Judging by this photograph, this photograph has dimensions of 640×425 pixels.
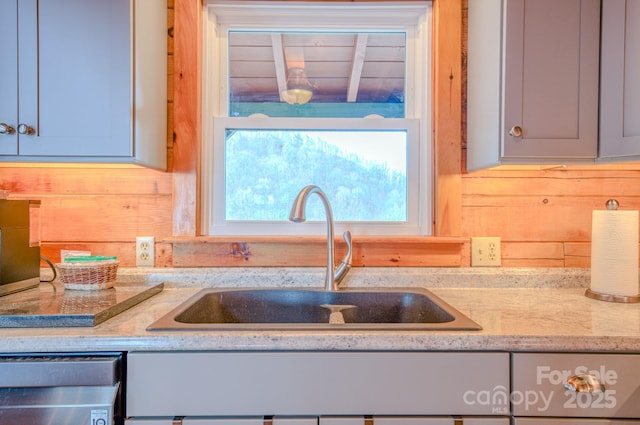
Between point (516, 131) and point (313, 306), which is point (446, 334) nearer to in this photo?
point (313, 306)

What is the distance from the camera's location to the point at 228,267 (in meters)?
1.44

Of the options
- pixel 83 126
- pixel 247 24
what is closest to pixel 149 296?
pixel 83 126

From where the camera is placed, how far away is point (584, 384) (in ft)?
2.81

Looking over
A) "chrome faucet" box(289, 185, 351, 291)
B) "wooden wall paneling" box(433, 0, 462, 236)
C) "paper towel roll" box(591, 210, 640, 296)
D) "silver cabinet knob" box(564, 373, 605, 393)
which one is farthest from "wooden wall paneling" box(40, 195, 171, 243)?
"paper towel roll" box(591, 210, 640, 296)

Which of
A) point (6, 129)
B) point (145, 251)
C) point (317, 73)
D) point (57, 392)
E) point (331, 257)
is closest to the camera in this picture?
point (57, 392)

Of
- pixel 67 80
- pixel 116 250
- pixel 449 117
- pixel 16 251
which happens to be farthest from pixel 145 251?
pixel 449 117

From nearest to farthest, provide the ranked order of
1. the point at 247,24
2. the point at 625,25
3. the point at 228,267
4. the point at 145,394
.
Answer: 1. the point at 145,394
2. the point at 625,25
3. the point at 228,267
4. the point at 247,24

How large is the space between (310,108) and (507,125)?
77 cm

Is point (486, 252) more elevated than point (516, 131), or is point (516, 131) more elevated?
point (516, 131)

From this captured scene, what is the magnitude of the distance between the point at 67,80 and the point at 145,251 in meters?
0.66

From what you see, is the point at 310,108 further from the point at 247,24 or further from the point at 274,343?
the point at 274,343

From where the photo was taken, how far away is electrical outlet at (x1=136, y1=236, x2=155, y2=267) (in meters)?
1.44

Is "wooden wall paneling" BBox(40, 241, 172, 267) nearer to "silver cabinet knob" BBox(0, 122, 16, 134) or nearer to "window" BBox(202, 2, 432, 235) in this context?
"window" BBox(202, 2, 432, 235)

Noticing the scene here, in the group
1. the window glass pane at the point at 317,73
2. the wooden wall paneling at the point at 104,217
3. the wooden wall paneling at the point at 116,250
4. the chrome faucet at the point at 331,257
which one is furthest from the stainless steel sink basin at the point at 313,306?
the window glass pane at the point at 317,73
